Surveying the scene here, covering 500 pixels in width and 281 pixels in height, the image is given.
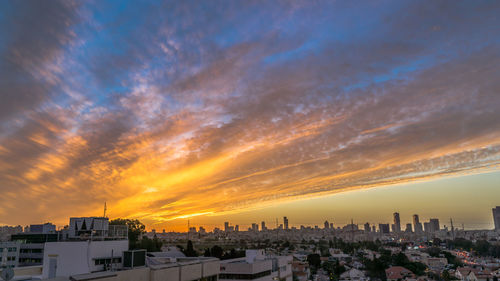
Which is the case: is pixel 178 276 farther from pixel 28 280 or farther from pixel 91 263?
pixel 28 280

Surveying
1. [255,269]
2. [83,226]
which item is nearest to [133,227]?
[255,269]

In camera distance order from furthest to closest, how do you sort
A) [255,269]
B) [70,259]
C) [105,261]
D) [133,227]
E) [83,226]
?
[133,227]
[255,269]
[83,226]
[105,261]
[70,259]

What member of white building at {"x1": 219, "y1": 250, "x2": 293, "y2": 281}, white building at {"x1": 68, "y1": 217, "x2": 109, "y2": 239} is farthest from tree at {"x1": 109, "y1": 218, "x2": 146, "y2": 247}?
white building at {"x1": 68, "y1": 217, "x2": 109, "y2": 239}

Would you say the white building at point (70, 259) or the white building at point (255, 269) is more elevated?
the white building at point (70, 259)

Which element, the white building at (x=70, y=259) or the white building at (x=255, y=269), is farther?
the white building at (x=255, y=269)

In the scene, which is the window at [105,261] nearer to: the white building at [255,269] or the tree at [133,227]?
the white building at [255,269]

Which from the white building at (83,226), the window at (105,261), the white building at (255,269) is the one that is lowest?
the white building at (255,269)

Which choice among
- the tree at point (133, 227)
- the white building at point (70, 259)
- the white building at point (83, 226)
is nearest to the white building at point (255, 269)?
the white building at point (83, 226)

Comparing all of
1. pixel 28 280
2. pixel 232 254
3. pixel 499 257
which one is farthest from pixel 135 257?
pixel 499 257

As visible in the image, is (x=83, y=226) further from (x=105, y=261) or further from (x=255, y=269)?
(x=255, y=269)
